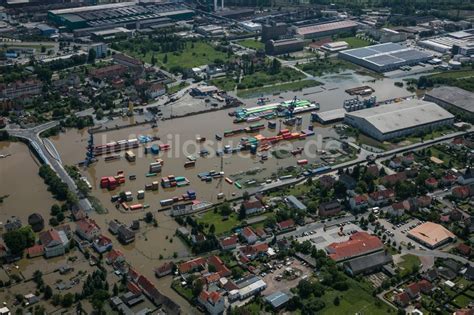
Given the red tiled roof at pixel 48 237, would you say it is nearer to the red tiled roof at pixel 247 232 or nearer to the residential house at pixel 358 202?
the red tiled roof at pixel 247 232

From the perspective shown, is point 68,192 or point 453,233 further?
point 68,192

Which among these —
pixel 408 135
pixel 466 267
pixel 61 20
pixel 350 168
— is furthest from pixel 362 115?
pixel 61 20

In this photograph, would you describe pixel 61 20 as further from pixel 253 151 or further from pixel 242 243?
pixel 242 243

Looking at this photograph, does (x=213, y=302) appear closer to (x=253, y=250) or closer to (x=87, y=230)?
(x=253, y=250)

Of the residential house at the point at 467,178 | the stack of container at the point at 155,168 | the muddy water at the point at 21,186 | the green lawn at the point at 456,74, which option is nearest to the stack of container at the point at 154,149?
the stack of container at the point at 155,168

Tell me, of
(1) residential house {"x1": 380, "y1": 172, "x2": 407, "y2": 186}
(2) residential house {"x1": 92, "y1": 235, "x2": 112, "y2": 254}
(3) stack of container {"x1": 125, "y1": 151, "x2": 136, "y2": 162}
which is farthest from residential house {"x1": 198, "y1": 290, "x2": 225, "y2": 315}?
(3) stack of container {"x1": 125, "y1": 151, "x2": 136, "y2": 162}

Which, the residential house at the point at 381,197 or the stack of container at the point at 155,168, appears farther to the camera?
the stack of container at the point at 155,168
